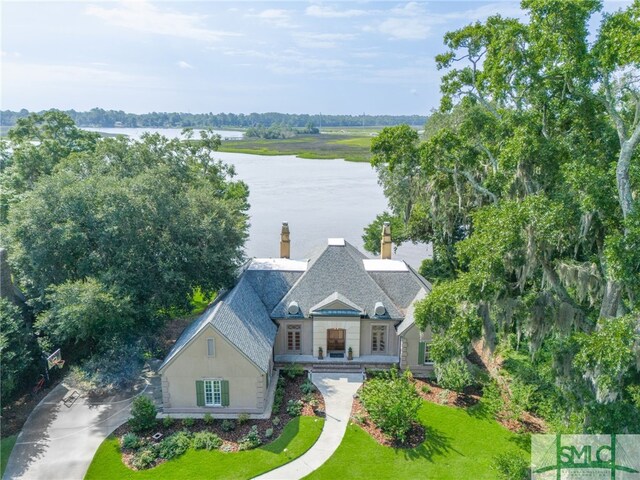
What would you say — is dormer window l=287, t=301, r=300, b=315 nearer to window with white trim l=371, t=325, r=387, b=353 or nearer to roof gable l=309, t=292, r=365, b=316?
roof gable l=309, t=292, r=365, b=316

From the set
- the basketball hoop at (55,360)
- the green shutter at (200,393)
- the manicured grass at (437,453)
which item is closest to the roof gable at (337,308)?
the manicured grass at (437,453)

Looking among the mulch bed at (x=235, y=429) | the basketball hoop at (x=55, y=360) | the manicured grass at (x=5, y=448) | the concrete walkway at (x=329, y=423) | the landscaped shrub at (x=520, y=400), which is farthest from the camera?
the basketball hoop at (x=55, y=360)

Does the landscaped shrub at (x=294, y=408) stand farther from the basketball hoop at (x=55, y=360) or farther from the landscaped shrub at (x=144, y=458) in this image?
the basketball hoop at (x=55, y=360)

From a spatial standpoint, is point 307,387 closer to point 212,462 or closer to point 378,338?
point 378,338

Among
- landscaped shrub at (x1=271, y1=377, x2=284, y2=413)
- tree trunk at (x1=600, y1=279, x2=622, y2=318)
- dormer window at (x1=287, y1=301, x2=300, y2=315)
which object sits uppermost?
tree trunk at (x1=600, y1=279, x2=622, y2=318)

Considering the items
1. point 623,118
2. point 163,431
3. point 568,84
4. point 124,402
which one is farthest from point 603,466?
point 124,402

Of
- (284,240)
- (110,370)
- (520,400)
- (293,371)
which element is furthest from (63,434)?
(520,400)

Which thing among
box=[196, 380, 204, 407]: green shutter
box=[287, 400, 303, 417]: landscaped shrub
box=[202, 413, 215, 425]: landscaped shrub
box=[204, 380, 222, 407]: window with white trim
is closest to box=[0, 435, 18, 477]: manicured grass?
box=[196, 380, 204, 407]: green shutter
